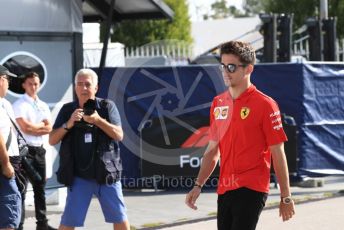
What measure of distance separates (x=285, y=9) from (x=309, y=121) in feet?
88.7

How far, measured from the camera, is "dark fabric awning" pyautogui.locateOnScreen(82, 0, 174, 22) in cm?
1240

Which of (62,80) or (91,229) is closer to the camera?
(91,229)

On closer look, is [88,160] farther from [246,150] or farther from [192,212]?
[192,212]

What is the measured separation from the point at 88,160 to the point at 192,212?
4.15 metres

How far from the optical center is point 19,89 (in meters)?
10.8

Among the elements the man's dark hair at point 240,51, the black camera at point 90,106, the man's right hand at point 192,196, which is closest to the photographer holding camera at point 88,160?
the black camera at point 90,106

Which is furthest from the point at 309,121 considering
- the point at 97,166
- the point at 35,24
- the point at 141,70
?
the point at 97,166

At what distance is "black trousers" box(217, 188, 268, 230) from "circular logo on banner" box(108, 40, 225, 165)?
7.61 meters

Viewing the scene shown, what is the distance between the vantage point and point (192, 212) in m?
11.2

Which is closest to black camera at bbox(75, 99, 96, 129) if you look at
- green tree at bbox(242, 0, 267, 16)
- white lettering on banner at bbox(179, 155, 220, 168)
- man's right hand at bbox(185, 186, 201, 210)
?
man's right hand at bbox(185, 186, 201, 210)

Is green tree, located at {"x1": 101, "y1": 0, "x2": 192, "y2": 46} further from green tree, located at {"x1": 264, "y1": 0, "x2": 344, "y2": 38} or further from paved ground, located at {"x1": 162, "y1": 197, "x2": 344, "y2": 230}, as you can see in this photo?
paved ground, located at {"x1": 162, "y1": 197, "x2": 344, "y2": 230}

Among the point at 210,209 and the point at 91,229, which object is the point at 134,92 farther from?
the point at 91,229

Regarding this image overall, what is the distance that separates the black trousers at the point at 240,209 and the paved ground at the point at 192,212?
13.5ft

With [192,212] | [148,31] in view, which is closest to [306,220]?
[192,212]
